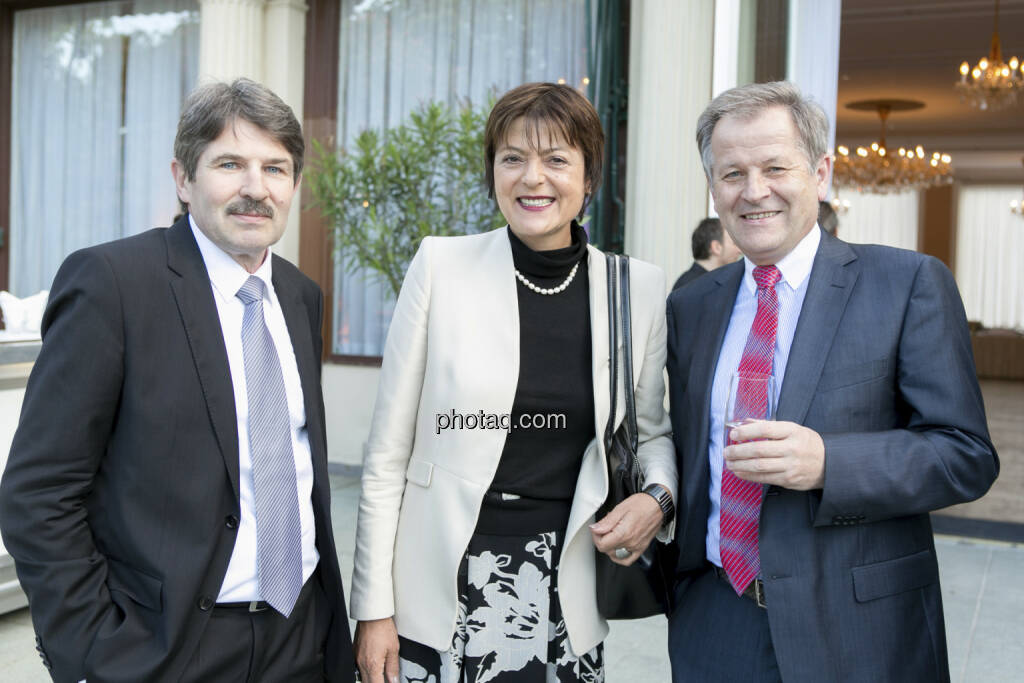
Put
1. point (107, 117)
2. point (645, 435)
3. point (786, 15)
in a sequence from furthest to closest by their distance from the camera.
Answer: point (107, 117) < point (786, 15) < point (645, 435)

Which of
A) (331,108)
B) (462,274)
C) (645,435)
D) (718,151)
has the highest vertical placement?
(331,108)

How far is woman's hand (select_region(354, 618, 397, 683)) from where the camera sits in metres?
1.82

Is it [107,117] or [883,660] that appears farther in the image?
[107,117]

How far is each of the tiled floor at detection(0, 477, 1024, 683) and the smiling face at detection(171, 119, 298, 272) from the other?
2.45m

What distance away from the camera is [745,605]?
1.71 metres

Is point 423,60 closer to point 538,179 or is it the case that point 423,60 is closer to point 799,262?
→ point 538,179

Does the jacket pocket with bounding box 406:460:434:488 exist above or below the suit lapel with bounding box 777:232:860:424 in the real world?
below

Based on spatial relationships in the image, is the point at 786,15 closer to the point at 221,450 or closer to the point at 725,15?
the point at 725,15

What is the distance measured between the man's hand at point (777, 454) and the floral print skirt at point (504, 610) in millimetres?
509

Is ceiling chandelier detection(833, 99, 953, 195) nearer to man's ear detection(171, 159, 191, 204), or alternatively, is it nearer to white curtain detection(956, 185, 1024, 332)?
white curtain detection(956, 185, 1024, 332)

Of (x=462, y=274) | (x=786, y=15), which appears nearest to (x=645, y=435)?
(x=462, y=274)

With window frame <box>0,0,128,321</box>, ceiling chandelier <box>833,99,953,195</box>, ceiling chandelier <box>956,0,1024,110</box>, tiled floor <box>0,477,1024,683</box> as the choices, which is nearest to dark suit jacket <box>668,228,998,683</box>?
tiled floor <box>0,477,1024,683</box>

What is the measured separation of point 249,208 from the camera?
1638mm

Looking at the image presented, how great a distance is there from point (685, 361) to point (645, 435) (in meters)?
0.20
